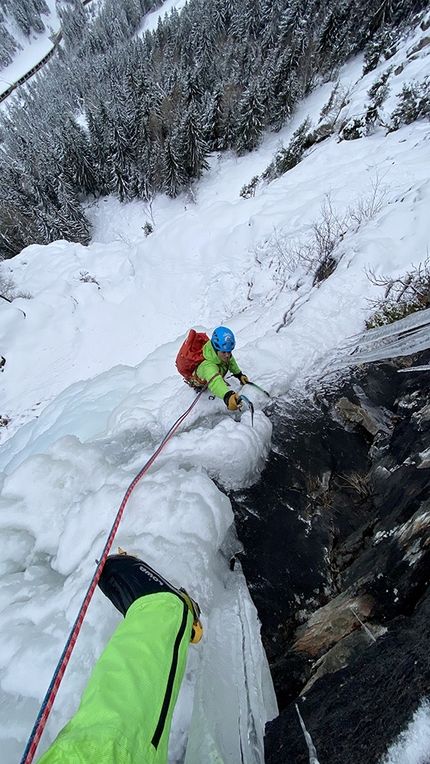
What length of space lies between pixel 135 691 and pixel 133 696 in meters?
0.01

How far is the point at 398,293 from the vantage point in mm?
4770

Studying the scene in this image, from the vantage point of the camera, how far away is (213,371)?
3607 millimetres

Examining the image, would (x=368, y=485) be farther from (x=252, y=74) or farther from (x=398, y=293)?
(x=252, y=74)

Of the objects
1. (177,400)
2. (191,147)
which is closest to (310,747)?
(177,400)

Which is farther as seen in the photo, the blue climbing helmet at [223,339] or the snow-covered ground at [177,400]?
the blue climbing helmet at [223,339]

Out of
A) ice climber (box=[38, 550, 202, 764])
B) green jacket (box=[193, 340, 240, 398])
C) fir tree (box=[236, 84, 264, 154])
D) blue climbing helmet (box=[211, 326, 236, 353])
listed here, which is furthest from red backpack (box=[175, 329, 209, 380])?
fir tree (box=[236, 84, 264, 154])

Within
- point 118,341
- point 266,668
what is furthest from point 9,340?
point 266,668

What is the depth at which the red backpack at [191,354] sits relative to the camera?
3.97 m

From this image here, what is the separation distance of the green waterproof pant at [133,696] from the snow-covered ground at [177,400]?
0.66m

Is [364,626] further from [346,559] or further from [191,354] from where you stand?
[191,354]

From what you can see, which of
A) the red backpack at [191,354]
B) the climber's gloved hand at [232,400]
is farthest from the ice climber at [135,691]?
the red backpack at [191,354]

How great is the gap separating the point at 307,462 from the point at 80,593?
2.40 meters

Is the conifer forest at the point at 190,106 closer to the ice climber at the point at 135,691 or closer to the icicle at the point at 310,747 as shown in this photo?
the ice climber at the point at 135,691

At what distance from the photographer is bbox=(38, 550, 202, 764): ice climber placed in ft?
3.23
